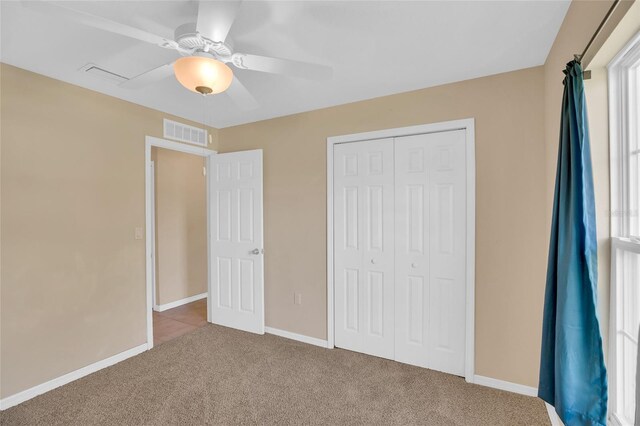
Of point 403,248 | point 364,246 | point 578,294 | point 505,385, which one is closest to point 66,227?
point 364,246

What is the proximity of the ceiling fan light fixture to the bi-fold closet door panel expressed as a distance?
1.66 metres

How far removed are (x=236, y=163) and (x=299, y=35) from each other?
1.99m

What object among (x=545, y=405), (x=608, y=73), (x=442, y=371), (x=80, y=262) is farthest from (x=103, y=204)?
(x=545, y=405)

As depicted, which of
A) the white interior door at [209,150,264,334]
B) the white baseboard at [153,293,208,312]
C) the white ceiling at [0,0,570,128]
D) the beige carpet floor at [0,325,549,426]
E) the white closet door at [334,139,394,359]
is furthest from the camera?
the white baseboard at [153,293,208,312]

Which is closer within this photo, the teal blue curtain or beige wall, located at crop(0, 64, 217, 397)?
the teal blue curtain

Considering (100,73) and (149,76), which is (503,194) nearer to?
(149,76)

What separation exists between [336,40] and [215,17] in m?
0.80

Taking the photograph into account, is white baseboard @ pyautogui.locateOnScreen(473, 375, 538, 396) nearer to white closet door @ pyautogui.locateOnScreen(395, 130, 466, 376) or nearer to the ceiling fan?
white closet door @ pyautogui.locateOnScreen(395, 130, 466, 376)

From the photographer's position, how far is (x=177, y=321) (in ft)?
12.7

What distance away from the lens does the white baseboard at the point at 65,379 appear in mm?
2166

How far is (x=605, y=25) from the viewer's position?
44.8 inches

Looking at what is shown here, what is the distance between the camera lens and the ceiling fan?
131 cm

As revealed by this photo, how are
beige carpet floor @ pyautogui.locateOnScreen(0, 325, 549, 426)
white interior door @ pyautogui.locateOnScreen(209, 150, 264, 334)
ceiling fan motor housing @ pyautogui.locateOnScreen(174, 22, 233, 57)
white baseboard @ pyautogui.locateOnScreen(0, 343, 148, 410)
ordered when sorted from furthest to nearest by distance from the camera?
white interior door @ pyautogui.locateOnScreen(209, 150, 264, 334), white baseboard @ pyautogui.locateOnScreen(0, 343, 148, 410), beige carpet floor @ pyautogui.locateOnScreen(0, 325, 549, 426), ceiling fan motor housing @ pyautogui.locateOnScreen(174, 22, 233, 57)

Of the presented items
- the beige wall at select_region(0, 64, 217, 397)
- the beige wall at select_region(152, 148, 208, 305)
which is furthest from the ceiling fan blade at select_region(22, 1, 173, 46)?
the beige wall at select_region(152, 148, 208, 305)
